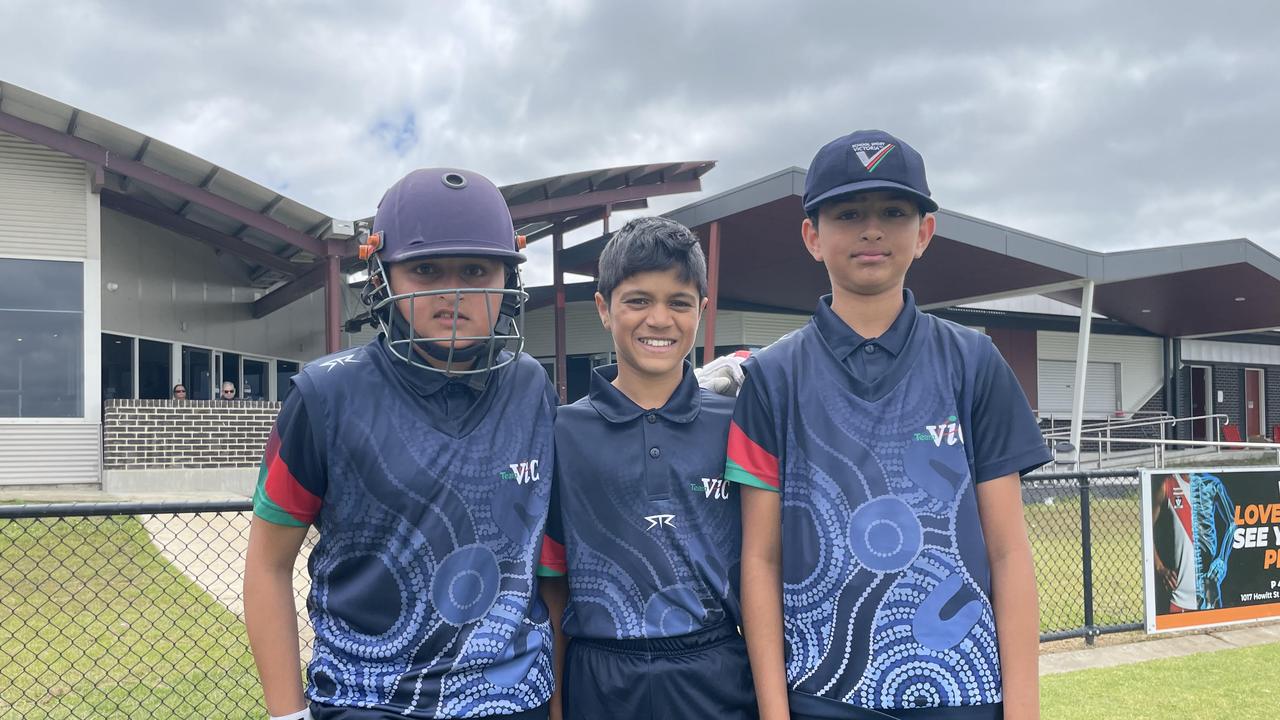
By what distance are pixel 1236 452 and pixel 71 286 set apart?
26473 millimetres

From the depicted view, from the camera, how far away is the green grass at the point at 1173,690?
4520 millimetres

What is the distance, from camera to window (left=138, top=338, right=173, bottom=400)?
14891 millimetres

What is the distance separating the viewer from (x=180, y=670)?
513 centimetres

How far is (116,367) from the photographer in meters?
14.0

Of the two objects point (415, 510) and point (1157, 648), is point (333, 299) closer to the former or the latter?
point (1157, 648)

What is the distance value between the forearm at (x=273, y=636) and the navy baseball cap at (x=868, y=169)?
1509 millimetres

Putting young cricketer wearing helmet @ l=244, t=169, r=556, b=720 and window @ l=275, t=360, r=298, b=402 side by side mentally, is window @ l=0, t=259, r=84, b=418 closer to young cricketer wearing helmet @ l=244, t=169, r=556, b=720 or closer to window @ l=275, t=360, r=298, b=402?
window @ l=275, t=360, r=298, b=402

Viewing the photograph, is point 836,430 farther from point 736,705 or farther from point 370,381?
point 370,381

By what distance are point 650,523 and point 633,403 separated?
318mm

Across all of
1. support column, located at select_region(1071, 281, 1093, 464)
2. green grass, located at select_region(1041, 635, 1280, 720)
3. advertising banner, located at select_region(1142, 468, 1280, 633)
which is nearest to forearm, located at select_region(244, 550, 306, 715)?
green grass, located at select_region(1041, 635, 1280, 720)

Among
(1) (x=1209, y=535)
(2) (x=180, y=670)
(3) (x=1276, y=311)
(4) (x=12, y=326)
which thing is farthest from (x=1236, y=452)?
(4) (x=12, y=326)

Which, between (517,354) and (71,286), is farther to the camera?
(71,286)

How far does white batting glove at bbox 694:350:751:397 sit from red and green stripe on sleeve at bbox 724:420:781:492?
0.30m

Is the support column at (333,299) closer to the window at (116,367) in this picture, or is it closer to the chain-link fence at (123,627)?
the window at (116,367)
